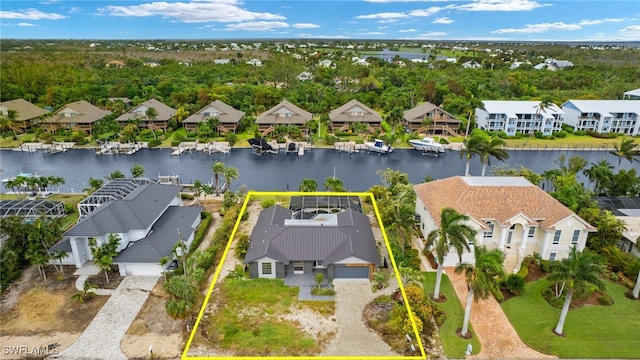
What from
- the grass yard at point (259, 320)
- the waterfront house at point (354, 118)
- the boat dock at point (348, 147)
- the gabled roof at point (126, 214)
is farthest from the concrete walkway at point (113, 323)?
the waterfront house at point (354, 118)

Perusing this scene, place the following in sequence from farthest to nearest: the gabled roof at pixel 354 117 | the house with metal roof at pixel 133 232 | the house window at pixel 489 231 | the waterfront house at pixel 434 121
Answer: the gabled roof at pixel 354 117
the waterfront house at pixel 434 121
the house window at pixel 489 231
the house with metal roof at pixel 133 232

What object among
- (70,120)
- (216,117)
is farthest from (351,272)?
(70,120)

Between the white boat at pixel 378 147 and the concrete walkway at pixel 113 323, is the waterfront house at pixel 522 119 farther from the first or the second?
the concrete walkway at pixel 113 323

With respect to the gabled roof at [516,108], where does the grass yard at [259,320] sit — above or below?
below

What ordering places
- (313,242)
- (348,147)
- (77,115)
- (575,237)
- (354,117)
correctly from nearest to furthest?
(313,242) < (575,237) < (348,147) < (77,115) < (354,117)

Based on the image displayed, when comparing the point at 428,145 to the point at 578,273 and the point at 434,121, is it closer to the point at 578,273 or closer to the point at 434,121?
the point at 434,121

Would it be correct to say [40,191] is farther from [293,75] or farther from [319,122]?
[293,75]

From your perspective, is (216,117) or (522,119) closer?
(216,117)
